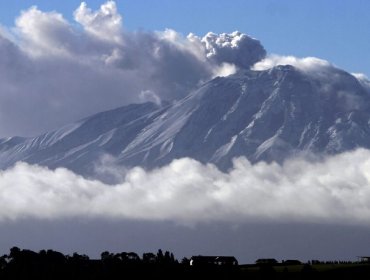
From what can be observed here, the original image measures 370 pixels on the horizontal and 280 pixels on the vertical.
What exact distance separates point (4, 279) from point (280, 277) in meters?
43.3

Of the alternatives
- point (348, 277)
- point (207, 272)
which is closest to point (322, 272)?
point (348, 277)

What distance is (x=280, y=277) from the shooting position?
180m

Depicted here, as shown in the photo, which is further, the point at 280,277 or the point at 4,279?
the point at 4,279

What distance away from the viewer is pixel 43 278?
193375mm

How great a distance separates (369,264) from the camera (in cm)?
19725

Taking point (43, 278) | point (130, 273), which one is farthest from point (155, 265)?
point (43, 278)

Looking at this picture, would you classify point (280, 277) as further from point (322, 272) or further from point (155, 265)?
point (155, 265)

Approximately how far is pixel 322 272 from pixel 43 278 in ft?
137

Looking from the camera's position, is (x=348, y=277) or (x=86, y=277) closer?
(x=348, y=277)

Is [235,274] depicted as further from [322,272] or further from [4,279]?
[4,279]

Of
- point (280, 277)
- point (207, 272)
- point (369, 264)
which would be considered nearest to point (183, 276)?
point (207, 272)

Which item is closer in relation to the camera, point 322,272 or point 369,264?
point 322,272

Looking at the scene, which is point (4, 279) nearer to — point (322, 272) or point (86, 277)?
point (86, 277)

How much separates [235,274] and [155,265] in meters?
18.0
